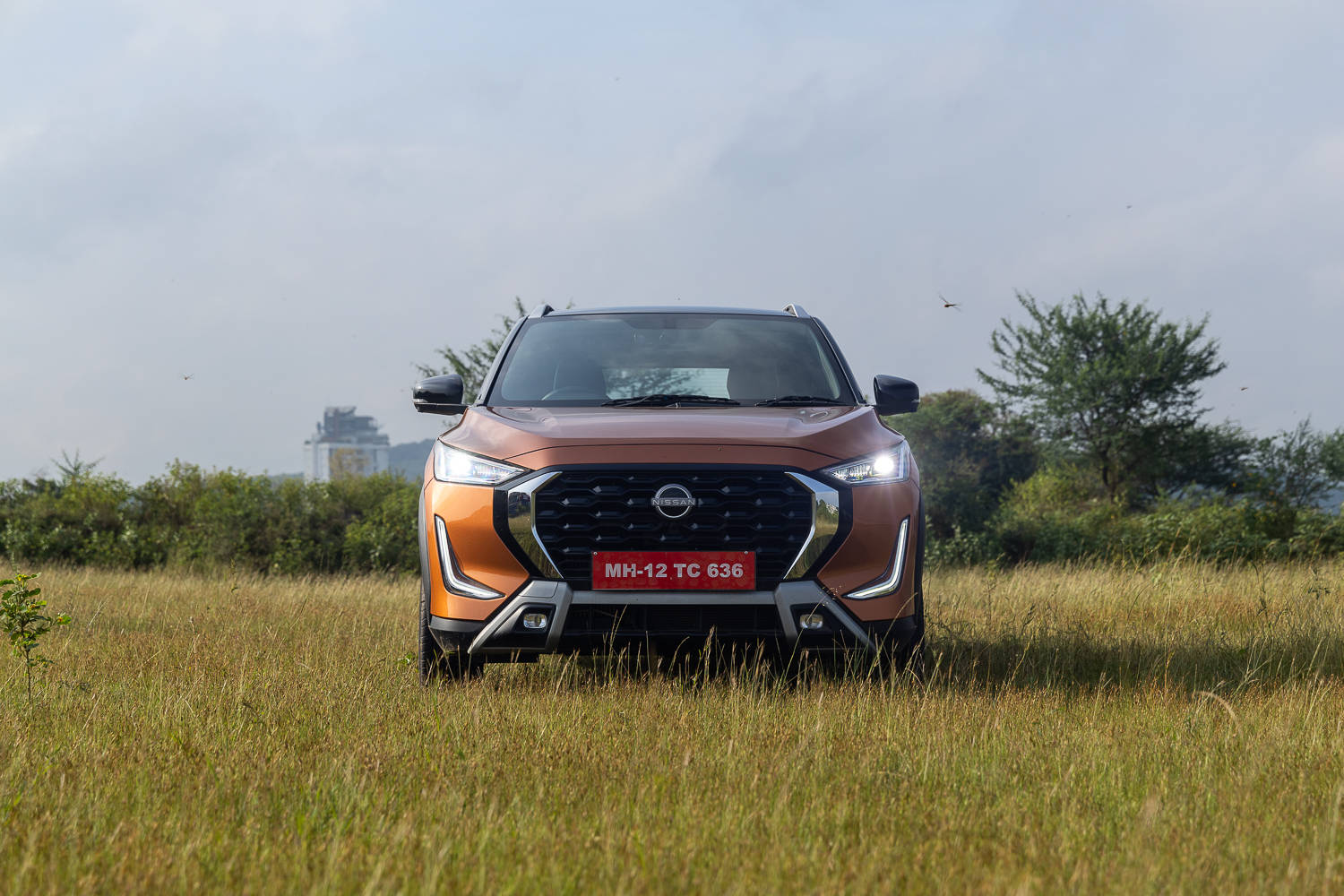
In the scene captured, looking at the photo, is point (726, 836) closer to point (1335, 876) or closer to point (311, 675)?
point (1335, 876)

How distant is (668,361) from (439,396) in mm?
1247

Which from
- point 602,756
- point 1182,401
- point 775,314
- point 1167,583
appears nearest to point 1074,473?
point 1182,401

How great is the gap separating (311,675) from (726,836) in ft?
10.5

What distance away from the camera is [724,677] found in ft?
18.0

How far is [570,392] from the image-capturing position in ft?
18.9

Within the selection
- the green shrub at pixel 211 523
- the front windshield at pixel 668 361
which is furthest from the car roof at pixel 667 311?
the green shrub at pixel 211 523

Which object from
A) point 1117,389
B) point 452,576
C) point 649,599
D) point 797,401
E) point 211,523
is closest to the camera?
point 649,599

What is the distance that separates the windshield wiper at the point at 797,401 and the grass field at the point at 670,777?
1.34 m

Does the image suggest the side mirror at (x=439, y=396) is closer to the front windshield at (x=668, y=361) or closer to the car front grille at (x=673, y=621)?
the front windshield at (x=668, y=361)

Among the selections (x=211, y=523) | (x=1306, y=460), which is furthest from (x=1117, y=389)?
(x=211, y=523)

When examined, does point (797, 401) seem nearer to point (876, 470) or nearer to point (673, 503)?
point (876, 470)

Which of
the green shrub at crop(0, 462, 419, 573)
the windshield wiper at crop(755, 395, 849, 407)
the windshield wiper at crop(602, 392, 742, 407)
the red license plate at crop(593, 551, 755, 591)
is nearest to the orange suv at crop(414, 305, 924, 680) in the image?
the red license plate at crop(593, 551, 755, 591)

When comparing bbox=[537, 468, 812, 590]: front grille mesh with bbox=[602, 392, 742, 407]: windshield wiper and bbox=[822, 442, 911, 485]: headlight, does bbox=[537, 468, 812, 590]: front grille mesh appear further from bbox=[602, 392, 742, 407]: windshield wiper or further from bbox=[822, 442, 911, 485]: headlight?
bbox=[602, 392, 742, 407]: windshield wiper

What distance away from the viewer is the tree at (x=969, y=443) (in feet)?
131
